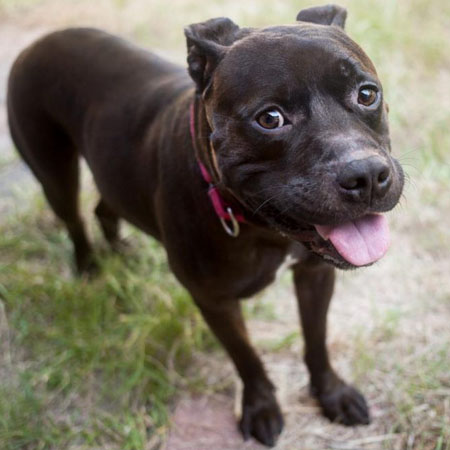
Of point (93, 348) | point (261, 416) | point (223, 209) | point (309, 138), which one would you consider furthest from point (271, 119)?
point (93, 348)

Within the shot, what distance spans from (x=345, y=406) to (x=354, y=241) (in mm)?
1192

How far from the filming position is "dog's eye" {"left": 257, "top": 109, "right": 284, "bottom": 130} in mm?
1948

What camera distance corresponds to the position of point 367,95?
2.02 metres

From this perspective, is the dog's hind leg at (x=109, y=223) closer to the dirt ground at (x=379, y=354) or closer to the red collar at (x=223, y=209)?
the dirt ground at (x=379, y=354)

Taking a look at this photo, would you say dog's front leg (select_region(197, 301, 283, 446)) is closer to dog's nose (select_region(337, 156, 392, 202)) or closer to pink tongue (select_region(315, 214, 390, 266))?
pink tongue (select_region(315, 214, 390, 266))

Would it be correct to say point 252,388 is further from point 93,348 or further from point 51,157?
point 51,157

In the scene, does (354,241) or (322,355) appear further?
(322,355)

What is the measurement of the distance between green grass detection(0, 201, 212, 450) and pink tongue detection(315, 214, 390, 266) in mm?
1441

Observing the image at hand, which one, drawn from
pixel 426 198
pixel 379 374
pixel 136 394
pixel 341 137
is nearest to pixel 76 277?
pixel 136 394

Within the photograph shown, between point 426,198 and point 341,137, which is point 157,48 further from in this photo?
point 341,137

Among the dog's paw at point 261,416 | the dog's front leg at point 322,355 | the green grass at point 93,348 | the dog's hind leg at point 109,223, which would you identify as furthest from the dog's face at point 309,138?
the dog's hind leg at point 109,223

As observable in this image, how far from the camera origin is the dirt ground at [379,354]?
285 centimetres

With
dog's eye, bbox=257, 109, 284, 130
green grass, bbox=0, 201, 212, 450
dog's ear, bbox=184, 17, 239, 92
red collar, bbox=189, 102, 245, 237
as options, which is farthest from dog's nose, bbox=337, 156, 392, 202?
green grass, bbox=0, 201, 212, 450

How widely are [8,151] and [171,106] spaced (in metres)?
2.60
